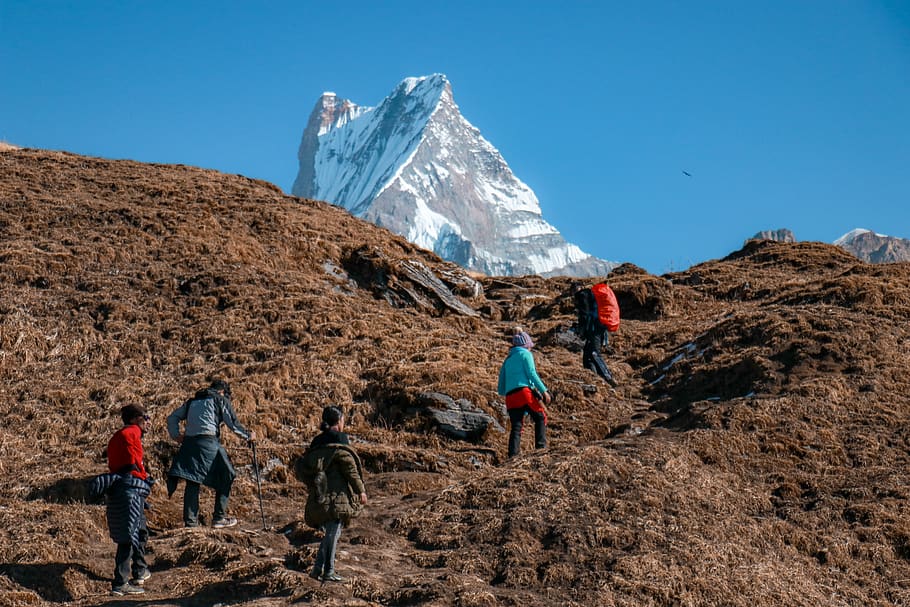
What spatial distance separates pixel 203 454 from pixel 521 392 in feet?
17.7

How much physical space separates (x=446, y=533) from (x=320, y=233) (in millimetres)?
18242

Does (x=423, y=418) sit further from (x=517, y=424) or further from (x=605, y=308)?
(x=605, y=308)

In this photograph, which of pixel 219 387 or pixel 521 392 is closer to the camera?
pixel 219 387

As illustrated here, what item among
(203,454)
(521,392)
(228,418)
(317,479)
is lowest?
(317,479)

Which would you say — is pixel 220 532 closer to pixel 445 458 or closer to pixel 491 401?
pixel 445 458

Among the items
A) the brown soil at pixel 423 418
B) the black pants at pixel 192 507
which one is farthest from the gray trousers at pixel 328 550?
the black pants at pixel 192 507

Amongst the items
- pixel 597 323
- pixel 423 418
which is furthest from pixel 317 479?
pixel 597 323

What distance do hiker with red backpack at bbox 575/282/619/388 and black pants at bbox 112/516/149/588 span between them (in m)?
12.3

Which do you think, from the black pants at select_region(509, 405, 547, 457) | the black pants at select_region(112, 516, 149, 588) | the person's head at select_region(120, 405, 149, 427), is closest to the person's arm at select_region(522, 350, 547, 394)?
the black pants at select_region(509, 405, 547, 457)

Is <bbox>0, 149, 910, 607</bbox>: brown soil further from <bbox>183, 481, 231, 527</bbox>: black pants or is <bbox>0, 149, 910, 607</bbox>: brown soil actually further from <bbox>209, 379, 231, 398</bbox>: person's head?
<bbox>209, 379, 231, 398</bbox>: person's head

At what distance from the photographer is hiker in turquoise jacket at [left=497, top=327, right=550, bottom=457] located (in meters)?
14.6

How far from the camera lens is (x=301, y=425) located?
15.8m

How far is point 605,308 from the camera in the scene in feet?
66.5

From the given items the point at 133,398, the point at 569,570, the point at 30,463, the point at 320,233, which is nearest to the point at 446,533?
the point at 569,570
